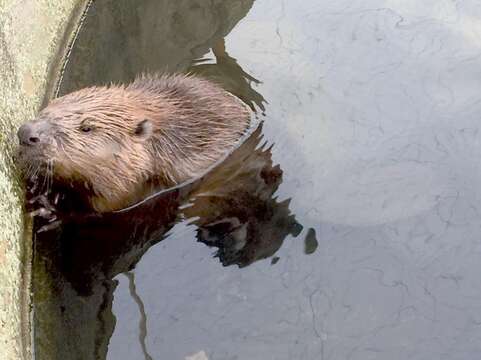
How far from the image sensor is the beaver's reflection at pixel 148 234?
3.06m

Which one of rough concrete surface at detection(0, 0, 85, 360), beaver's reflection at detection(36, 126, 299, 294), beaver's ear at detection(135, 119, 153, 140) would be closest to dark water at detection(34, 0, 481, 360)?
beaver's reflection at detection(36, 126, 299, 294)

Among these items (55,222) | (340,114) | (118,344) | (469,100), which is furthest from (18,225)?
(469,100)

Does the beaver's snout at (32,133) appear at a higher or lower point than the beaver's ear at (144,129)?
higher

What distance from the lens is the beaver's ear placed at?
3.36m

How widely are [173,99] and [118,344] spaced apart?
1.14m

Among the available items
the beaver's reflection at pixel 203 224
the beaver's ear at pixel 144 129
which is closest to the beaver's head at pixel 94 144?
the beaver's ear at pixel 144 129

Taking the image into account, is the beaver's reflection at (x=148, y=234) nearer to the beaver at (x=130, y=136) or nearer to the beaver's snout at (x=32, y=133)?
the beaver at (x=130, y=136)

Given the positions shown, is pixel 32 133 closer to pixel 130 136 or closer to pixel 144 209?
pixel 130 136

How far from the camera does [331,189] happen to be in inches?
142

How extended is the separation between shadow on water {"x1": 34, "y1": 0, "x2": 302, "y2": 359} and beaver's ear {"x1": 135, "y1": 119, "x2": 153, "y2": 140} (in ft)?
1.14

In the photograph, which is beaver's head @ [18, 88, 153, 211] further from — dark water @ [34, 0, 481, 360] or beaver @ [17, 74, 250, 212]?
dark water @ [34, 0, 481, 360]

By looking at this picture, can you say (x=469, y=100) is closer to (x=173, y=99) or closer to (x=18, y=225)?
(x=173, y=99)

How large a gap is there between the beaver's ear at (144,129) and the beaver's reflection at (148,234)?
13.7 inches

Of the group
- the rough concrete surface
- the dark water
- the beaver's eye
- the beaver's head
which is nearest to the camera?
the rough concrete surface
